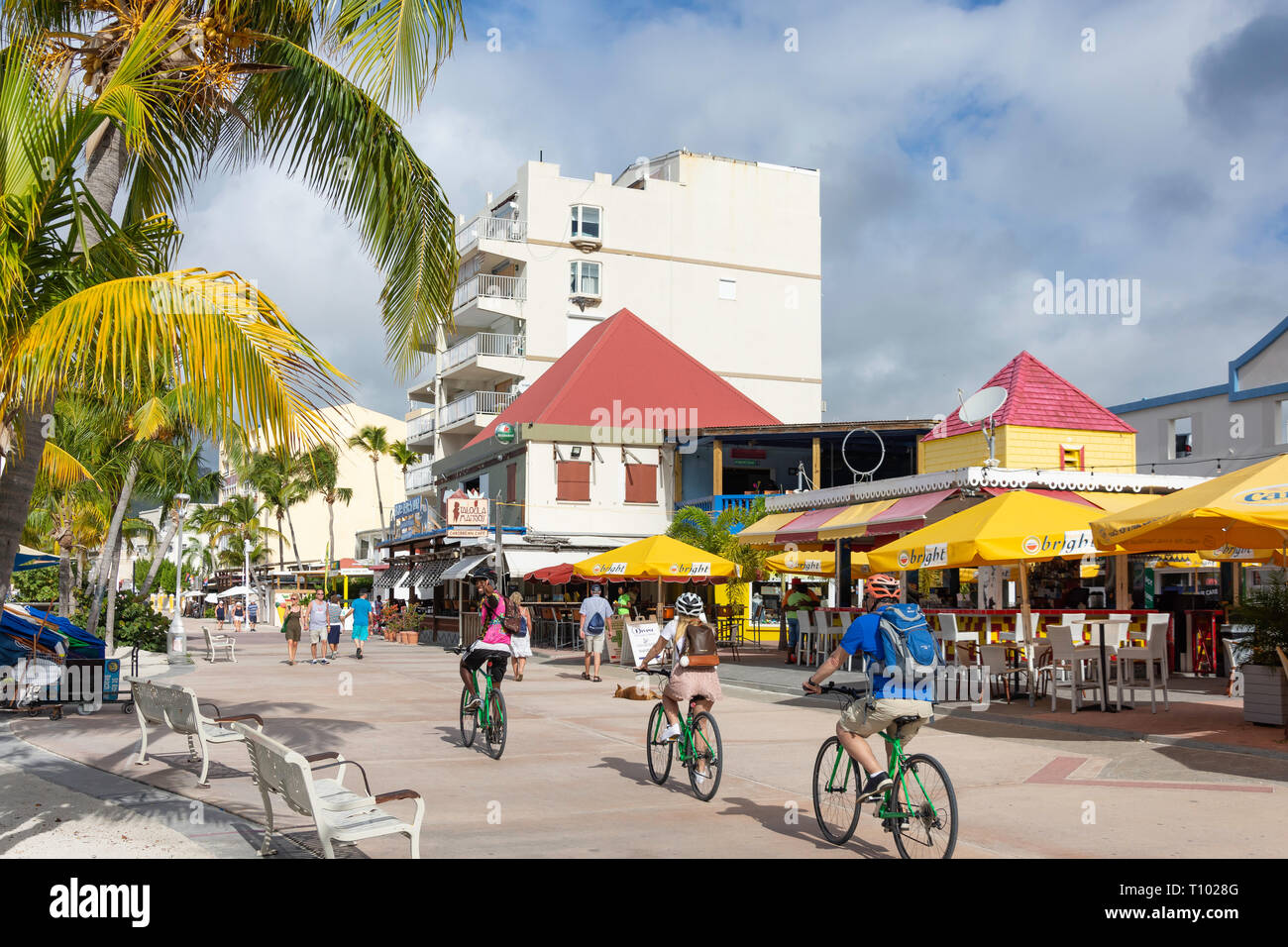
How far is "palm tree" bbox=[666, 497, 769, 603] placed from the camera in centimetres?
2869

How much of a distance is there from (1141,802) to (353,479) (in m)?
95.7

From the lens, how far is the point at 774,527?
25.5 metres

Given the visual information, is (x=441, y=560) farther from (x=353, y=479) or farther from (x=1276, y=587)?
(x=353, y=479)

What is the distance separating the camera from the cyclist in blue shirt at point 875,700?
688 centimetres

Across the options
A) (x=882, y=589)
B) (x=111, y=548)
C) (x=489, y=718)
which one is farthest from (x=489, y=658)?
(x=111, y=548)

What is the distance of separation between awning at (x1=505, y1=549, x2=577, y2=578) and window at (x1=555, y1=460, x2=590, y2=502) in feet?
6.10

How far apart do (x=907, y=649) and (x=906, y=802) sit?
2.91 ft

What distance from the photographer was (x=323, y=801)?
6.90 meters

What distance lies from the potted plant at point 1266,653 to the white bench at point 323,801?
30.2ft

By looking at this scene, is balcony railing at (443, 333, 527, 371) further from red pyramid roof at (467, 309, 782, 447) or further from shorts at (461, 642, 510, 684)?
shorts at (461, 642, 510, 684)

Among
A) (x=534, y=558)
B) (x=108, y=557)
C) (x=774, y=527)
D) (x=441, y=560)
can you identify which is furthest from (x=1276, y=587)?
(x=441, y=560)

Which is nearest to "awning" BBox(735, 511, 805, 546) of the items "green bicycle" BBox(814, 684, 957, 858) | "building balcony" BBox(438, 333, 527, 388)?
"green bicycle" BBox(814, 684, 957, 858)

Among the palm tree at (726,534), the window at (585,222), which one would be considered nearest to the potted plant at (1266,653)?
the palm tree at (726,534)

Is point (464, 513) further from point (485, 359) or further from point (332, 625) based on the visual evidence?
point (485, 359)
